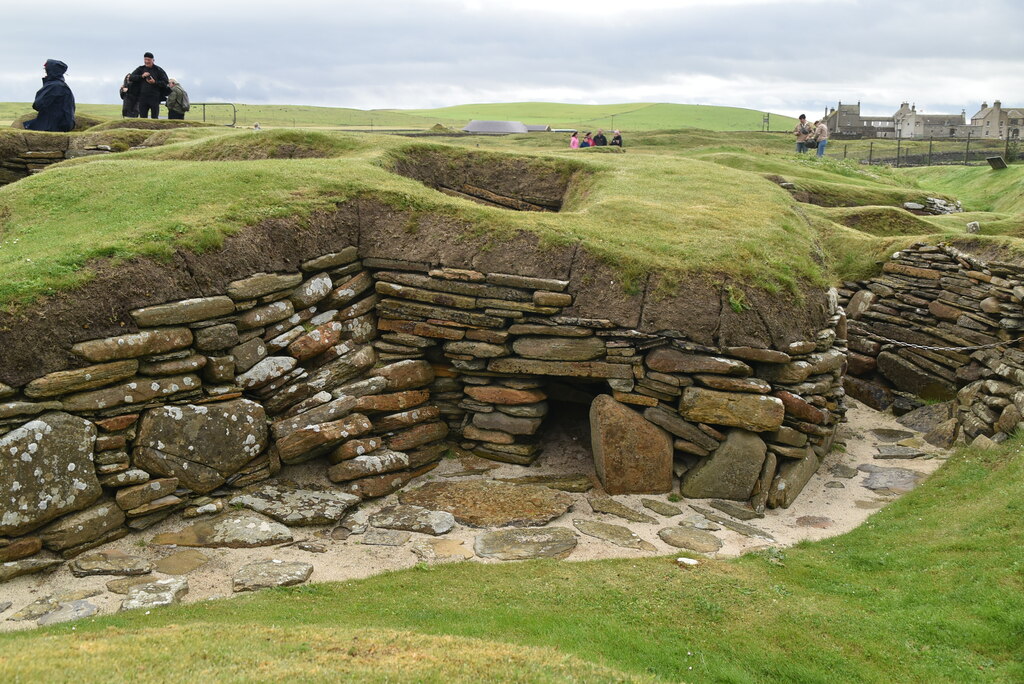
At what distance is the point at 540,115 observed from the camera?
142 metres

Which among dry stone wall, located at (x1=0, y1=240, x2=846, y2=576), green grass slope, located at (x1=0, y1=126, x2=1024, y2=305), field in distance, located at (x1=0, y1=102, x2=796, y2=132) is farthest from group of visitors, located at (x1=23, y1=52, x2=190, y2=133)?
field in distance, located at (x1=0, y1=102, x2=796, y2=132)

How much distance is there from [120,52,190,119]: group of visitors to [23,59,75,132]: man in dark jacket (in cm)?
309

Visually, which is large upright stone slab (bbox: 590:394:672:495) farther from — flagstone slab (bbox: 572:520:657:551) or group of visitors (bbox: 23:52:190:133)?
group of visitors (bbox: 23:52:190:133)

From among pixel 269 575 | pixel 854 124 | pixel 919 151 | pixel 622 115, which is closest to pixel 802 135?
pixel 919 151

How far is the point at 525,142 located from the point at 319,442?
1157 inches

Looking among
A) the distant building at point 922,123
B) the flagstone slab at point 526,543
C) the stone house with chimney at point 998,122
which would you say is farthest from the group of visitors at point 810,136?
the distant building at point 922,123

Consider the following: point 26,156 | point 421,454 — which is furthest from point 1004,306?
point 26,156

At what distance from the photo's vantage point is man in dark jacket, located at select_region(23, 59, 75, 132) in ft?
77.6

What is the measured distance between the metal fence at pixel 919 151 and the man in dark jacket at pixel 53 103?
46.2m

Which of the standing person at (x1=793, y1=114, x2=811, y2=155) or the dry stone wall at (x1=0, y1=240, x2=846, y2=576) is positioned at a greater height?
the standing person at (x1=793, y1=114, x2=811, y2=155)

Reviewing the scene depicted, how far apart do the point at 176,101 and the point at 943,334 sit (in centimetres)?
2579

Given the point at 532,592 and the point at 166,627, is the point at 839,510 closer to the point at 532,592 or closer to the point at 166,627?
the point at 532,592

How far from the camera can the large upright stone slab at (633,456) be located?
12586 mm

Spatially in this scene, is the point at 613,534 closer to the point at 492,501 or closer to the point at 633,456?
the point at 633,456
